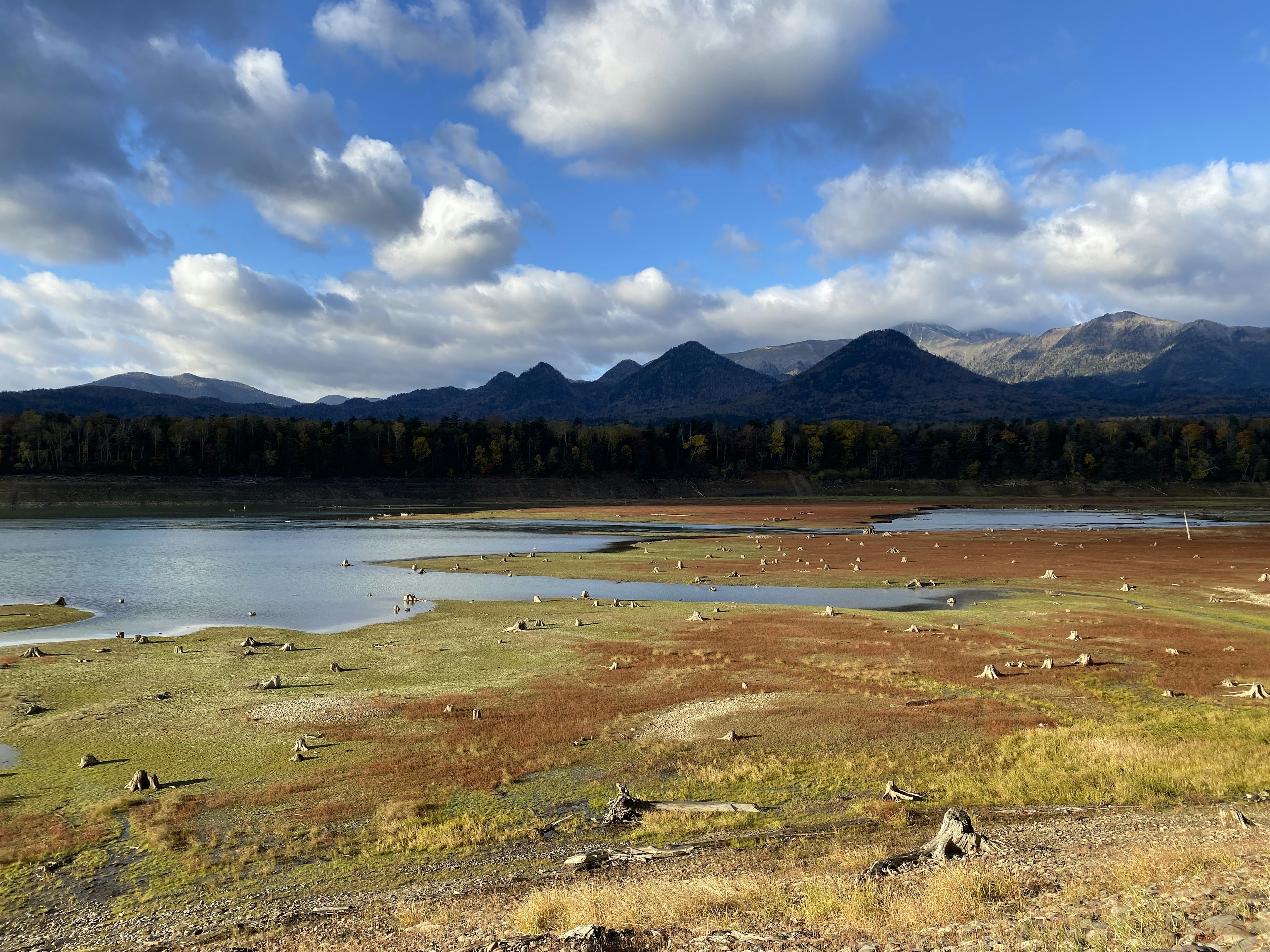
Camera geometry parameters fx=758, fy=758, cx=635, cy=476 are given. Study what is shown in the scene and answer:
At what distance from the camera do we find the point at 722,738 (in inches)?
830

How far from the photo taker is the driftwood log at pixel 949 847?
12812mm

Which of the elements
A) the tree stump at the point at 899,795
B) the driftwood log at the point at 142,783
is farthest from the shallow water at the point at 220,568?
the tree stump at the point at 899,795

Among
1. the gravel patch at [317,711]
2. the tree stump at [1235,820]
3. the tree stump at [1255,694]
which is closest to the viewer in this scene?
the tree stump at [1235,820]

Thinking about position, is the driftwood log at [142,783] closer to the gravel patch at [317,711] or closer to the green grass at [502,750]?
the green grass at [502,750]

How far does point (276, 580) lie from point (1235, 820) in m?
56.7

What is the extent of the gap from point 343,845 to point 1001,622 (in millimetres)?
34720

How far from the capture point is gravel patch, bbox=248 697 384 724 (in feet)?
74.2

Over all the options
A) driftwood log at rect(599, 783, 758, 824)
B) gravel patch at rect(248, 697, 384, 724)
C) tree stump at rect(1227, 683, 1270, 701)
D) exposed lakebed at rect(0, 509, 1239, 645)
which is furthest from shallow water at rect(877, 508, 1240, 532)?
driftwood log at rect(599, 783, 758, 824)

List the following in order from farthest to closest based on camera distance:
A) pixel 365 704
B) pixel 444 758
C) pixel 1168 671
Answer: pixel 1168 671, pixel 365 704, pixel 444 758

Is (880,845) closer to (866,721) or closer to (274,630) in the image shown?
(866,721)

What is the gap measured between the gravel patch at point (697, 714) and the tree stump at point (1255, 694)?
14515 mm

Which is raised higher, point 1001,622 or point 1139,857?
point 1139,857

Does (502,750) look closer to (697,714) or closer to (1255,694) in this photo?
(697,714)

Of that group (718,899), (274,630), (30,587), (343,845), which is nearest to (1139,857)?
(718,899)
